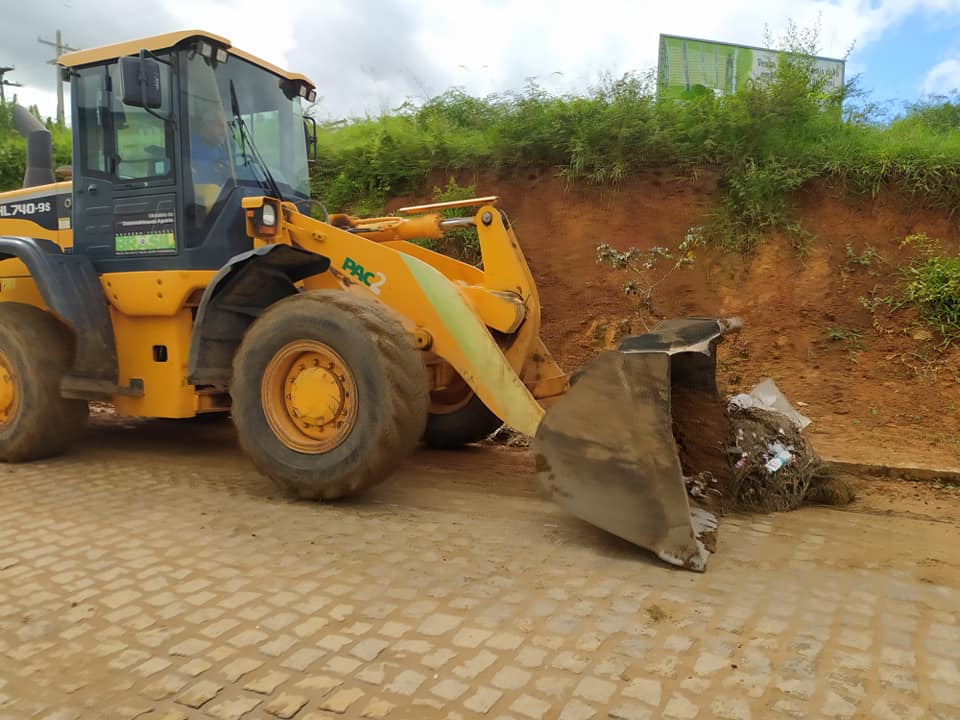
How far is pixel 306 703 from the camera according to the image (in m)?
2.23

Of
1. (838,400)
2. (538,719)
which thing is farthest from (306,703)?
(838,400)

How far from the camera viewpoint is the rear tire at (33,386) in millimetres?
5121

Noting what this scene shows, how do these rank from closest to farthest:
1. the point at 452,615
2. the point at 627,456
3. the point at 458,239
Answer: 1. the point at 452,615
2. the point at 627,456
3. the point at 458,239

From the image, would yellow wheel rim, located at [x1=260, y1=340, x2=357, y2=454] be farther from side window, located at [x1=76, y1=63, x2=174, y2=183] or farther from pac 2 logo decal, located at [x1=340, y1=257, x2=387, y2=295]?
side window, located at [x1=76, y1=63, x2=174, y2=183]

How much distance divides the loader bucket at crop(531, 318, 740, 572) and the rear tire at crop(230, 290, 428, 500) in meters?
0.84

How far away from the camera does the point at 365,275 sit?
4.61 meters

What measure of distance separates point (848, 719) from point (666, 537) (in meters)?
1.20

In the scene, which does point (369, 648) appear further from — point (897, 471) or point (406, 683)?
point (897, 471)

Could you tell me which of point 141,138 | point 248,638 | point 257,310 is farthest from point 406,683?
point 141,138

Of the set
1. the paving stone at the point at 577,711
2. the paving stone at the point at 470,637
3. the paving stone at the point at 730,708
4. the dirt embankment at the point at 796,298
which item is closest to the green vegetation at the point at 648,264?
the dirt embankment at the point at 796,298

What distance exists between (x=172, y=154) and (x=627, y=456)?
144 inches

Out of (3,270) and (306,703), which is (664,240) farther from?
(306,703)

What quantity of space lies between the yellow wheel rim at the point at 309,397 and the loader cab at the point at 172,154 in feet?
3.88

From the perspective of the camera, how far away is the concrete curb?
4.80m
